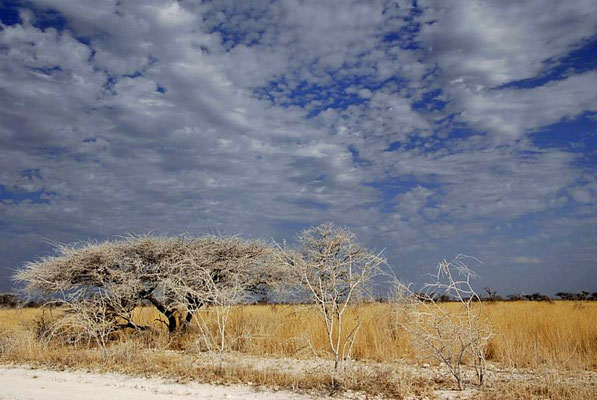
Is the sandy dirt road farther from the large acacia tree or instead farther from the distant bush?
the distant bush

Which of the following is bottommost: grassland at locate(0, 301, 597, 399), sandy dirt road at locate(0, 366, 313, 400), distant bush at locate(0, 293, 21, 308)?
sandy dirt road at locate(0, 366, 313, 400)

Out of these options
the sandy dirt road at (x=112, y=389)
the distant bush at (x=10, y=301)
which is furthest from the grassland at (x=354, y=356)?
the distant bush at (x=10, y=301)

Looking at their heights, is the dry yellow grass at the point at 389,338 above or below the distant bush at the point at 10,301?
below

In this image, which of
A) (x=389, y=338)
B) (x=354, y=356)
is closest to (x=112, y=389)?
(x=354, y=356)

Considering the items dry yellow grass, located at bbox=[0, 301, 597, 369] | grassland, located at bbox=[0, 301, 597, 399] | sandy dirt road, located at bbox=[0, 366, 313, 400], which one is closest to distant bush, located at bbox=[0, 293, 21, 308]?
grassland, located at bbox=[0, 301, 597, 399]

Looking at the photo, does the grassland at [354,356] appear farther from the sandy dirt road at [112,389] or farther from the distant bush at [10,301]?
the distant bush at [10,301]

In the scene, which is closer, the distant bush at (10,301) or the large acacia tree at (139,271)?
the large acacia tree at (139,271)

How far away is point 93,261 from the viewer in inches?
661

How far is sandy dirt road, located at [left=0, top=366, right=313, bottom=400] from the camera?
9.20 meters

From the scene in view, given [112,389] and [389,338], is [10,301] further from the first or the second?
[389,338]

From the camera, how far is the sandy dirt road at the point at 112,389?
9.20 meters

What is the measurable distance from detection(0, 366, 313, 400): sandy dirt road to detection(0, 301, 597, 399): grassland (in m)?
0.56

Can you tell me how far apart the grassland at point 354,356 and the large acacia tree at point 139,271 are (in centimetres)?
109

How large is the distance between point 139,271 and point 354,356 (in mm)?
7440
